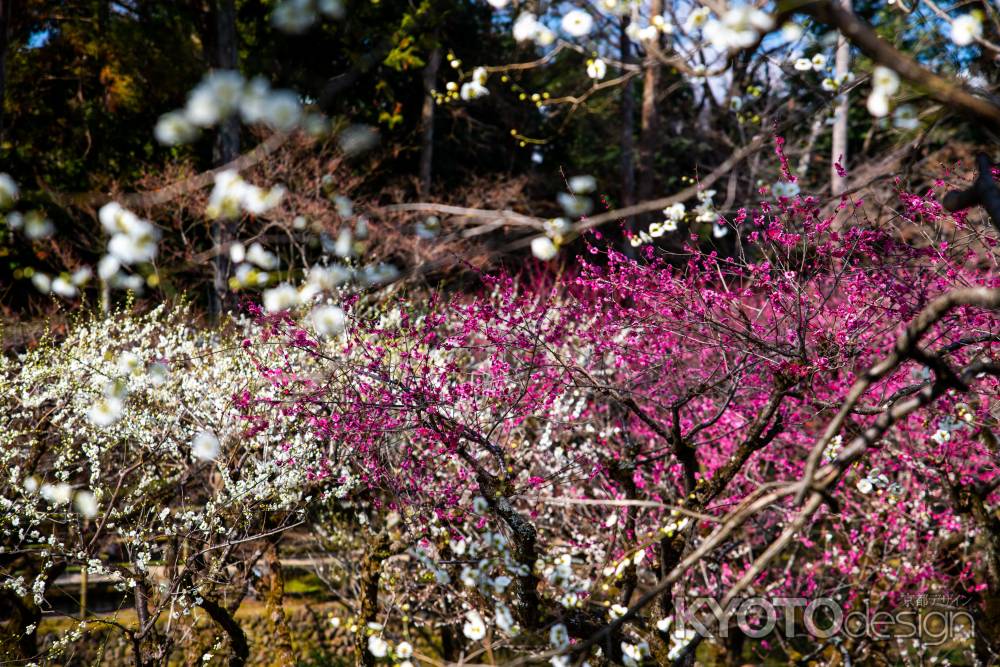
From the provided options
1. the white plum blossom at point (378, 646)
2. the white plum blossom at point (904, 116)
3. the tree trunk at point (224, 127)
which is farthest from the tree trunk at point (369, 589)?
the tree trunk at point (224, 127)

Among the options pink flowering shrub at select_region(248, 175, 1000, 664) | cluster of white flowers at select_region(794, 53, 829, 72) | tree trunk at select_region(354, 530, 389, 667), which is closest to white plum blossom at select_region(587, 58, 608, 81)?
pink flowering shrub at select_region(248, 175, 1000, 664)

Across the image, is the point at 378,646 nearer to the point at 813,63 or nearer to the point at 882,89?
the point at 882,89

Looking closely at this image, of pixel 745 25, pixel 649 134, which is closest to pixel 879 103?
pixel 745 25

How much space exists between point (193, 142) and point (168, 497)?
350 inches

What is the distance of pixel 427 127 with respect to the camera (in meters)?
14.3

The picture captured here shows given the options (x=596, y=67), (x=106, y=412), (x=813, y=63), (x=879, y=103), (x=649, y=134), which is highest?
(x=649, y=134)

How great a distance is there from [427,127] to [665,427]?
11286 millimetres

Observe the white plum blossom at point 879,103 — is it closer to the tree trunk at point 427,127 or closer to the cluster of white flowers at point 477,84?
the cluster of white flowers at point 477,84

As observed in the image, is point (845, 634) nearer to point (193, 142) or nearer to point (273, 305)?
point (273, 305)

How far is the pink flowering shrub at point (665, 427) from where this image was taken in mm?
3643

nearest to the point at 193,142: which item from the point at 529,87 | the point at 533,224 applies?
the point at 529,87

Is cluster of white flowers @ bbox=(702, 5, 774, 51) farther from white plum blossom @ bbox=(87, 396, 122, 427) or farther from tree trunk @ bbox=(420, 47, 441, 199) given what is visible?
tree trunk @ bbox=(420, 47, 441, 199)

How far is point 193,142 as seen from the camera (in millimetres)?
12664

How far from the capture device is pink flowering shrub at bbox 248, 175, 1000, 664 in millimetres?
3643
